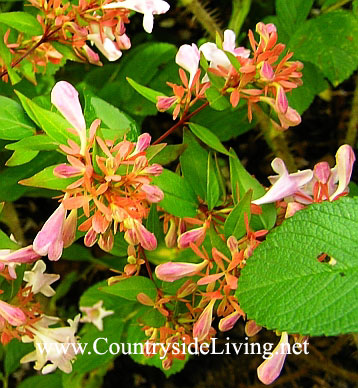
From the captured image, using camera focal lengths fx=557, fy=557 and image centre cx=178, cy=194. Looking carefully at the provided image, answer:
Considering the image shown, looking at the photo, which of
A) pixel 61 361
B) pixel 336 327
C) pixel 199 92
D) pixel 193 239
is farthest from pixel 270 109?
pixel 61 361

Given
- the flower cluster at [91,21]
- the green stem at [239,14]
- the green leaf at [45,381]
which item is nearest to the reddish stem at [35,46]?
the flower cluster at [91,21]

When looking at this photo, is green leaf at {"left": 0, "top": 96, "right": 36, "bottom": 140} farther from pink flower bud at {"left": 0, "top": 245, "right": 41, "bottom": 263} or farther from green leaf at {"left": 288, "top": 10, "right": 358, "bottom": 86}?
green leaf at {"left": 288, "top": 10, "right": 358, "bottom": 86}

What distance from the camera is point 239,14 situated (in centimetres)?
104

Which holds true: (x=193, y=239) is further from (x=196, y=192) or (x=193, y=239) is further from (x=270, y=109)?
(x=270, y=109)

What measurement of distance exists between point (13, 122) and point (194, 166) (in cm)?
22

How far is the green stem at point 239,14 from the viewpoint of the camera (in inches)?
40.6

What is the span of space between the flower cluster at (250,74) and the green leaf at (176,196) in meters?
0.07

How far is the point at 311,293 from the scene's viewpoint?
459mm

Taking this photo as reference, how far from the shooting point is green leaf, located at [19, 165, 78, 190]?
20.0 inches

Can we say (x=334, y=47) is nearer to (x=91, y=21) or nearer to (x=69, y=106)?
(x=91, y=21)

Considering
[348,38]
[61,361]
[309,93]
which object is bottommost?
[61,361]

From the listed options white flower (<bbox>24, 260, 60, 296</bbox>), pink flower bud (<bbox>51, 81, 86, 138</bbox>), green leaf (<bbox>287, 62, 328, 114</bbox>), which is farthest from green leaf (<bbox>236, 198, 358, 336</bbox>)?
green leaf (<bbox>287, 62, 328, 114</bbox>)

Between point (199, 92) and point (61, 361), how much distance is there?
383 millimetres

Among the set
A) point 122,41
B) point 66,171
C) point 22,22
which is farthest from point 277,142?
point 66,171
